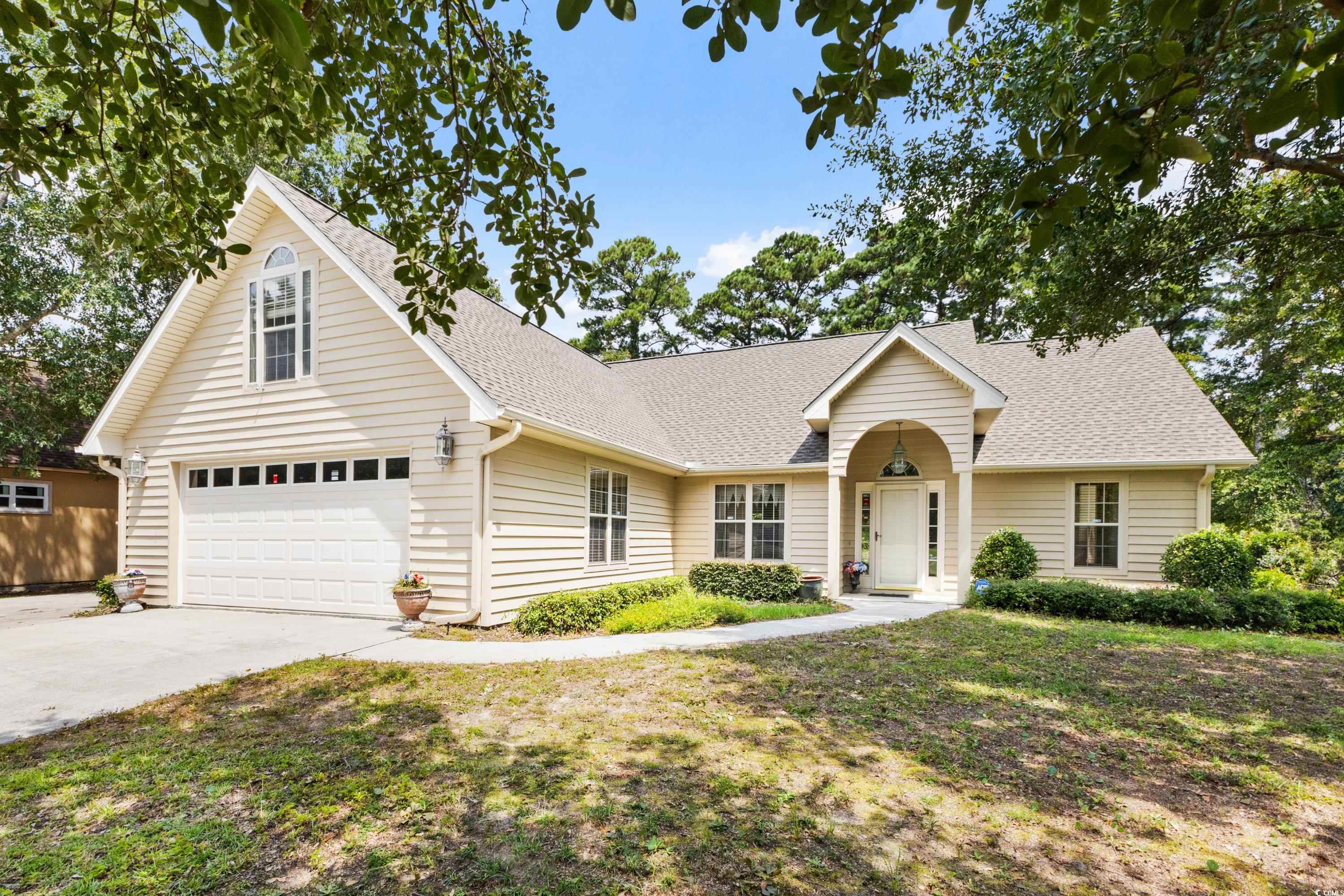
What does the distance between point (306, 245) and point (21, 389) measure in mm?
10852

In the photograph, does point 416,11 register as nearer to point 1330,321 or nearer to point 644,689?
point 644,689

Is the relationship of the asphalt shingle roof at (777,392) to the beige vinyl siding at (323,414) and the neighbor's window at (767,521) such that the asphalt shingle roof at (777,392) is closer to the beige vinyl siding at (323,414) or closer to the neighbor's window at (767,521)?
the beige vinyl siding at (323,414)

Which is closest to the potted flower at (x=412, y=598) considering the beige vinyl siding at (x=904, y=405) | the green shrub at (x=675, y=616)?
the green shrub at (x=675, y=616)

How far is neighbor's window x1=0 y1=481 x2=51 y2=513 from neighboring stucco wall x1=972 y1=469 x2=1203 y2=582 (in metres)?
22.7

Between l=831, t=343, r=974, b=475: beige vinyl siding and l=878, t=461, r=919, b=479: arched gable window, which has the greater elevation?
l=831, t=343, r=974, b=475: beige vinyl siding

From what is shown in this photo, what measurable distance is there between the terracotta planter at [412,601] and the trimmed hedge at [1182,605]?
356 inches

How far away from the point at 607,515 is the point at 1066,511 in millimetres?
9027

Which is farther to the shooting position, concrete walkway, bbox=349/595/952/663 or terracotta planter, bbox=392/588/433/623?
terracotta planter, bbox=392/588/433/623

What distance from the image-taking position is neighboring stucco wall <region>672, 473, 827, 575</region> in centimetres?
1291

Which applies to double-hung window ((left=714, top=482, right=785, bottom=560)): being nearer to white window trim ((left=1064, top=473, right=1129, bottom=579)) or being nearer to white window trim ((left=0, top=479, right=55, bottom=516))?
white window trim ((left=1064, top=473, right=1129, bottom=579))

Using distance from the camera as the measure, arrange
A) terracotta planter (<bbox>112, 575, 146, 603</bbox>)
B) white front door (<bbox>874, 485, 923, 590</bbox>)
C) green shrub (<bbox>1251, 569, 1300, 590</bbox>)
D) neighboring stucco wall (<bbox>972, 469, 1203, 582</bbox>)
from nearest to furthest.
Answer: terracotta planter (<bbox>112, 575, 146, 603</bbox>) < green shrub (<bbox>1251, 569, 1300, 590</bbox>) < neighboring stucco wall (<bbox>972, 469, 1203, 582</bbox>) < white front door (<bbox>874, 485, 923, 590</bbox>)

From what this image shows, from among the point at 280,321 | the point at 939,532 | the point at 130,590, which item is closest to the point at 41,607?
the point at 130,590

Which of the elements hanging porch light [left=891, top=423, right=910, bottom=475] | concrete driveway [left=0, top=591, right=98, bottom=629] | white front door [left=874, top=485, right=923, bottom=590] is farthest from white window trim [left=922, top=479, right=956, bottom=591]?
concrete driveway [left=0, top=591, right=98, bottom=629]

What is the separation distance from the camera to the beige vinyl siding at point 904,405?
1111cm
